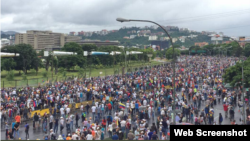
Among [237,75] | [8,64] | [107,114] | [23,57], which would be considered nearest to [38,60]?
[23,57]

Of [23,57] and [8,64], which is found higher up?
[23,57]

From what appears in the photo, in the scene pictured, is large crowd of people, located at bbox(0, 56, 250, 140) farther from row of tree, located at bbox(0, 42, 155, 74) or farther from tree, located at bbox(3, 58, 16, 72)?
row of tree, located at bbox(0, 42, 155, 74)

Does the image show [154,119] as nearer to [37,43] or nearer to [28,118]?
[28,118]

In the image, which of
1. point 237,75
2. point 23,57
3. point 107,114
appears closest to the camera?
point 107,114

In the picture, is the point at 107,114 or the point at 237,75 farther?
the point at 237,75

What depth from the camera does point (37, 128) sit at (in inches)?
757

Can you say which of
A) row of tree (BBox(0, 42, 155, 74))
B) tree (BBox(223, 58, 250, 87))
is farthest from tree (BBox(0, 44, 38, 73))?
tree (BBox(223, 58, 250, 87))

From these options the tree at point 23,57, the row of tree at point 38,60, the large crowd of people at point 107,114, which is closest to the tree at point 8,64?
the row of tree at point 38,60

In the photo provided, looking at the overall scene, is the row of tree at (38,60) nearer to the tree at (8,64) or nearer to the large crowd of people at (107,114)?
the tree at (8,64)

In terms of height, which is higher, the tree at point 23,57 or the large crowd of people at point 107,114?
the tree at point 23,57

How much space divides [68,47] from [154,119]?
59204 millimetres

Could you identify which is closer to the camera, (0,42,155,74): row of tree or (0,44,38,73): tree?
(0,42,155,74): row of tree

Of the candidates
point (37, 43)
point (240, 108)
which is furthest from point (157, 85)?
point (37, 43)

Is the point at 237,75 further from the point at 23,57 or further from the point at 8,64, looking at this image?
the point at 23,57
